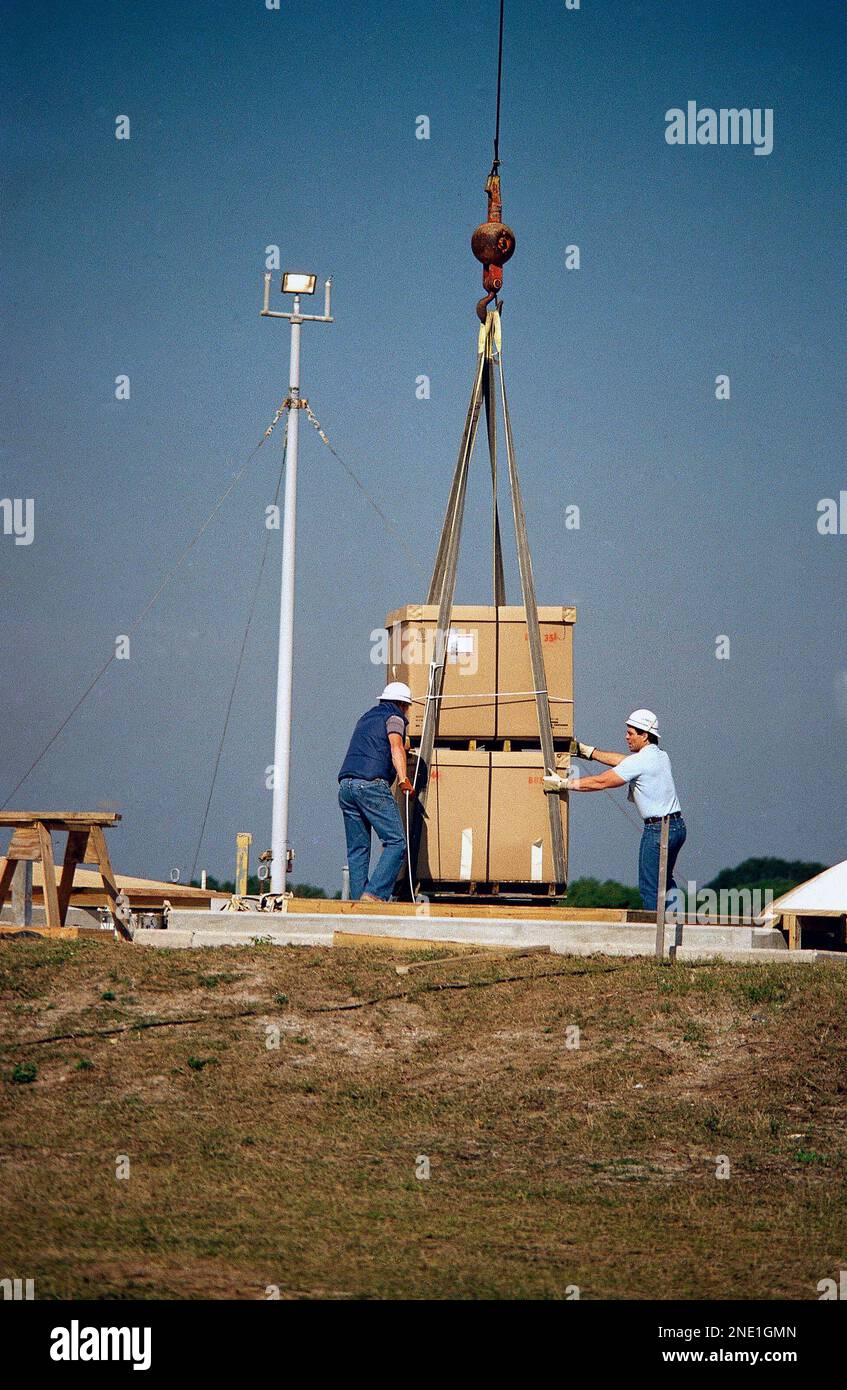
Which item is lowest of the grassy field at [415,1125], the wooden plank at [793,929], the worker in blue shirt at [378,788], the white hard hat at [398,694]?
the grassy field at [415,1125]

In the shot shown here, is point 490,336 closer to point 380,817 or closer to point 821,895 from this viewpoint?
point 380,817

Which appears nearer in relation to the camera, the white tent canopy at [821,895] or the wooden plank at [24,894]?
the wooden plank at [24,894]

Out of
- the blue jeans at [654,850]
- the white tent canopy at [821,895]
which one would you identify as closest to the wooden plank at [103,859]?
the blue jeans at [654,850]

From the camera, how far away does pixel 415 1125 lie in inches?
371

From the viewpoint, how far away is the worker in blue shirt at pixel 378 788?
47.6 ft

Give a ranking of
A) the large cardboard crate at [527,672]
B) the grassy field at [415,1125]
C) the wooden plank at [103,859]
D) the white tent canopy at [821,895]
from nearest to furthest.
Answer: the grassy field at [415,1125] → the wooden plank at [103,859] → the large cardboard crate at [527,672] → the white tent canopy at [821,895]

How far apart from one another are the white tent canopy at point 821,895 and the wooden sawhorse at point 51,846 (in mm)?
8559

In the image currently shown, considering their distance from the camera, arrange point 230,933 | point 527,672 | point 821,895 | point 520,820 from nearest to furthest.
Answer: point 230,933 < point 520,820 < point 527,672 < point 821,895

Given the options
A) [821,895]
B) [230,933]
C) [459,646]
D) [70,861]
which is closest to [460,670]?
[459,646]

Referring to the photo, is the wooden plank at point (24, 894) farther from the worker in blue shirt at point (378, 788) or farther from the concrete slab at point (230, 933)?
the worker in blue shirt at point (378, 788)

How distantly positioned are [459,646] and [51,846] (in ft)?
14.1

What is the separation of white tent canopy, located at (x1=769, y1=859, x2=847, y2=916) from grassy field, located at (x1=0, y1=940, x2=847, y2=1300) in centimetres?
748

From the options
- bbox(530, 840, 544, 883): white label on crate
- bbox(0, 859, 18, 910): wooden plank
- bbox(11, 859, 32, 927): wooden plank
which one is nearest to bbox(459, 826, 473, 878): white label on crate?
bbox(530, 840, 544, 883): white label on crate

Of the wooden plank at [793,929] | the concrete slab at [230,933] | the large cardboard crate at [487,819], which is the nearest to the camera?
the concrete slab at [230,933]
